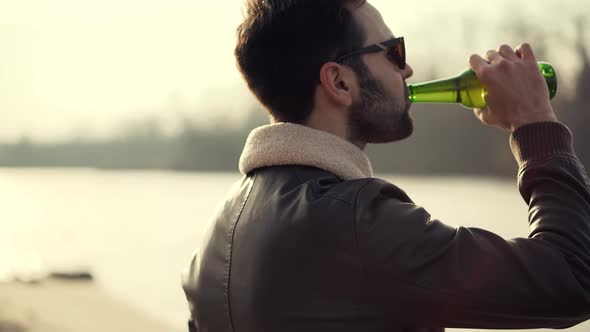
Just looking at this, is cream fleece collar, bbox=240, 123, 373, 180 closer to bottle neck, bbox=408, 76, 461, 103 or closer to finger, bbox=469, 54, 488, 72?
finger, bbox=469, 54, 488, 72

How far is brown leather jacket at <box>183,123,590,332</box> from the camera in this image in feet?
4.00

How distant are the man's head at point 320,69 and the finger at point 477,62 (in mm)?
177

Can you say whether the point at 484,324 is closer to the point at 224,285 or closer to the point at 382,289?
the point at 382,289

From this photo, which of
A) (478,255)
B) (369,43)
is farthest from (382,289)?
(369,43)

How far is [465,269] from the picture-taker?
48.1 inches

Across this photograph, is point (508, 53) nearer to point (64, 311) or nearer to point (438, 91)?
point (438, 91)

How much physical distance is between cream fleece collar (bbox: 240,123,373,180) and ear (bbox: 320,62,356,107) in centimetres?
10

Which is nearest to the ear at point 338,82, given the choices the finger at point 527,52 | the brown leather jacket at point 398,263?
the brown leather jacket at point 398,263

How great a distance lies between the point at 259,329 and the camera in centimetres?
131

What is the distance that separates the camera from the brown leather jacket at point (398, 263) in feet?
4.00

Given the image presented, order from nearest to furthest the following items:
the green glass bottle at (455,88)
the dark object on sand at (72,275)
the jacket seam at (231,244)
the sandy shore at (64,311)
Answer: the jacket seam at (231,244) < the green glass bottle at (455,88) < the sandy shore at (64,311) < the dark object on sand at (72,275)

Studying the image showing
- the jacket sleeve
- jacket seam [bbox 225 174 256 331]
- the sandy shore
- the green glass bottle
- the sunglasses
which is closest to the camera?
the jacket sleeve

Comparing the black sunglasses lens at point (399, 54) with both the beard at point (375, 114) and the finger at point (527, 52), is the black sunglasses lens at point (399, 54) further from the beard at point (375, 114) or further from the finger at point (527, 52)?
the finger at point (527, 52)

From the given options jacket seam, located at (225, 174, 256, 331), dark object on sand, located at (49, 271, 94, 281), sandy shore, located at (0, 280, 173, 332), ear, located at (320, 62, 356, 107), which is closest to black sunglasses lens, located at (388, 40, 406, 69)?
ear, located at (320, 62, 356, 107)
